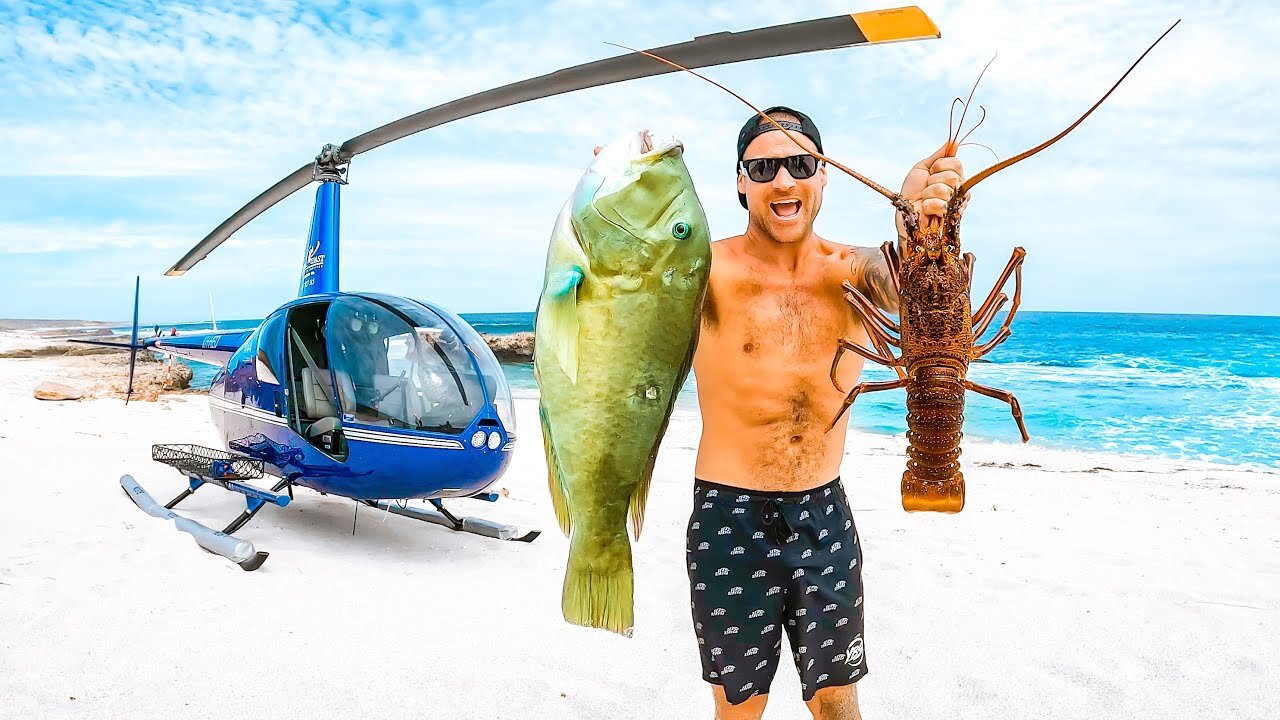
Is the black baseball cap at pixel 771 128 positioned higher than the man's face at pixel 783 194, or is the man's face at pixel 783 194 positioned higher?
the black baseball cap at pixel 771 128

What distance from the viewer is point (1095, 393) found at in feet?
85.6

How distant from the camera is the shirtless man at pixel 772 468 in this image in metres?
2.45

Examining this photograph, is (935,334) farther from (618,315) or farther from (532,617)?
(532,617)

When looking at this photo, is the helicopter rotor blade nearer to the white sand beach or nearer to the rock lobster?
the rock lobster

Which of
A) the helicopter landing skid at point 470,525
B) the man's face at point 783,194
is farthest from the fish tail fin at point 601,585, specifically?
the helicopter landing skid at point 470,525

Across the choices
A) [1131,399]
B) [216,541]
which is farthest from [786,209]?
[1131,399]

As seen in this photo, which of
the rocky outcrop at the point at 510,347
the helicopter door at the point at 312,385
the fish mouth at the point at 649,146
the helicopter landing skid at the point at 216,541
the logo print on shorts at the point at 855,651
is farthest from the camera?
the rocky outcrop at the point at 510,347

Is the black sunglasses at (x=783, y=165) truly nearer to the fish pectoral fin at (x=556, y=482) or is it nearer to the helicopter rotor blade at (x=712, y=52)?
the helicopter rotor blade at (x=712, y=52)

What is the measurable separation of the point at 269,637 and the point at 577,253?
4131mm

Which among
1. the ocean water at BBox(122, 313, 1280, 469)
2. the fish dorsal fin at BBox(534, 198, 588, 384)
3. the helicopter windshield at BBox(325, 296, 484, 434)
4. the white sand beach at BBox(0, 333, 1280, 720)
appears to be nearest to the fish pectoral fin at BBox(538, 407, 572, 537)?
the fish dorsal fin at BBox(534, 198, 588, 384)

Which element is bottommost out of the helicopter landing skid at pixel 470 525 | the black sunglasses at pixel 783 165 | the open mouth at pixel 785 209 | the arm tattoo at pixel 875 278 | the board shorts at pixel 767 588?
the helicopter landing skid at pixel 470 525

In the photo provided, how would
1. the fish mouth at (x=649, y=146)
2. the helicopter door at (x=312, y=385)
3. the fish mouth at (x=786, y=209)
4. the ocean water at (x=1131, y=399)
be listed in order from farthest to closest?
the ocean water at (x=1131, y=399) < the helicopter door at (x=312, y=385) < the fish mouth at (x=786, y=209) < the fish mouth at (x=649, y=146)

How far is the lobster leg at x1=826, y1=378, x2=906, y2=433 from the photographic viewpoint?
1.97m

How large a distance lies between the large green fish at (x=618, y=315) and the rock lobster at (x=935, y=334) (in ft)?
1.70
